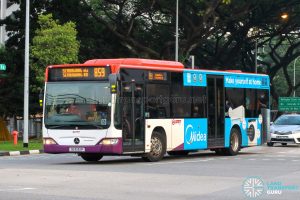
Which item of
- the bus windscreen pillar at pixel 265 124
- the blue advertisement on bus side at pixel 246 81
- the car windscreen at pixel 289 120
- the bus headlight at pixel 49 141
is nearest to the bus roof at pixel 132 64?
the bus headlight at pixel 49 141

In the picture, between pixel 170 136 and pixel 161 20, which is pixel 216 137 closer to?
pixel 170 136

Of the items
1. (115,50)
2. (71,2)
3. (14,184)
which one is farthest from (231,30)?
(14,184)

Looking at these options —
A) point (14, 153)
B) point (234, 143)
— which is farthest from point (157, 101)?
point (14, 153)

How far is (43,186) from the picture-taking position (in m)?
14.5

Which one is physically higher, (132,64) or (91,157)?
(132,64)

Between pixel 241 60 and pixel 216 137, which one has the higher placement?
pixel 241 60

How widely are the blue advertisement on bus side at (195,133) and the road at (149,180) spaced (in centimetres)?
198

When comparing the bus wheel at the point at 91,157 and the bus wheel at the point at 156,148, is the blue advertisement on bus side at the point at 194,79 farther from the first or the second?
the bus wheel at the point at 91,157

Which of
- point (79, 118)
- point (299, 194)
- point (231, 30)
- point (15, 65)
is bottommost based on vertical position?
point (299, 194)

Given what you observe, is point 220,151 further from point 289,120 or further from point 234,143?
point 289,120

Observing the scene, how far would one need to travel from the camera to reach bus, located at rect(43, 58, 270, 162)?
2117 cm

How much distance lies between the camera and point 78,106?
21312 millimetres

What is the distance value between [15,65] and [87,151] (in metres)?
25.2

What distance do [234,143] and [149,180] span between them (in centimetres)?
1171
